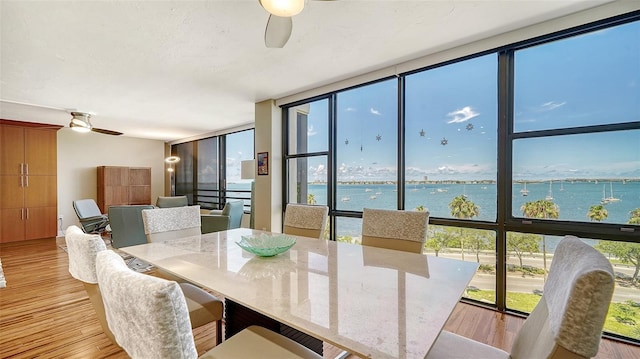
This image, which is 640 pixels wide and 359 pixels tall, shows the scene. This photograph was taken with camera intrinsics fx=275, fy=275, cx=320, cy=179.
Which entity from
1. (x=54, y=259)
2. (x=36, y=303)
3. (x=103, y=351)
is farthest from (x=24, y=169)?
(x=103, y=351)

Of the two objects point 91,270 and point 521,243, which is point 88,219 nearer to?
point 91,270

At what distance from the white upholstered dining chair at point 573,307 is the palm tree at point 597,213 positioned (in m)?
1.67

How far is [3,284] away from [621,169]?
6.17 m

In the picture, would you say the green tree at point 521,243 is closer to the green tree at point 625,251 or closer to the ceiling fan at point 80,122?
the green tree at point 625,251

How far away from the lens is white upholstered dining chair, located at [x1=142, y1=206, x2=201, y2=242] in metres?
2.16

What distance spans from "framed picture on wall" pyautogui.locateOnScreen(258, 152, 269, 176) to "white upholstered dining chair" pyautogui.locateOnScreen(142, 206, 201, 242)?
185cm

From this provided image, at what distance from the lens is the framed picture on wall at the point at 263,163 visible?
4285 millimetres

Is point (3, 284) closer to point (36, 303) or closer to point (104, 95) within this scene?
point (36, 303)

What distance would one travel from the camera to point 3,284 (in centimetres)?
318

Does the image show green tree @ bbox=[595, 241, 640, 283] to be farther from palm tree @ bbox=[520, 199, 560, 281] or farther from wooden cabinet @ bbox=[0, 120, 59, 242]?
wooden cabinet @ bbox=[0, 120, 59, 242]

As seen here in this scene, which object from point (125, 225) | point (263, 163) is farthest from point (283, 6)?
point (125, 225)

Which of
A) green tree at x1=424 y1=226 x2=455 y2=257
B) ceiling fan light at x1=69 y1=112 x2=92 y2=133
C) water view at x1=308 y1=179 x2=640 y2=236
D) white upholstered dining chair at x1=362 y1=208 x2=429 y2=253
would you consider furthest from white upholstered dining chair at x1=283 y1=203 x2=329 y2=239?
ceiling fan light at x1=69 y1=112 x2=92 y2=133

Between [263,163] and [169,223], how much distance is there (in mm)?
2178

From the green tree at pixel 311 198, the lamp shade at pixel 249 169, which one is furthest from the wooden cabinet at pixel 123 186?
the green tree at pixel 311 198
